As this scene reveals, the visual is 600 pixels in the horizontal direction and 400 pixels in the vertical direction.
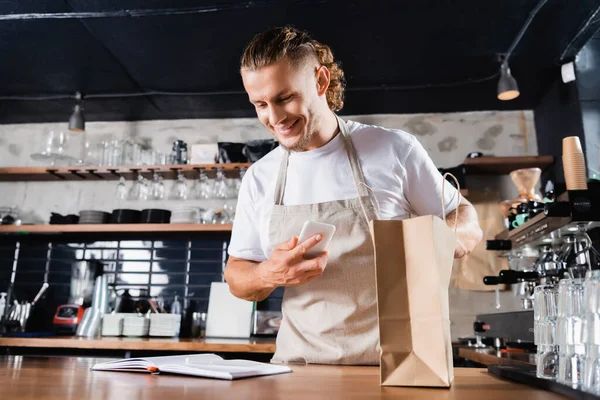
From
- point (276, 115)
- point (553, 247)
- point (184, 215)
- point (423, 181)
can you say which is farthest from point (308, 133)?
point (184, 215)

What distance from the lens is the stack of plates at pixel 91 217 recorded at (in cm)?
405

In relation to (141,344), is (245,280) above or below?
above

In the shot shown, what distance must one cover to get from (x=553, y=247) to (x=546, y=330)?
7.02 feet

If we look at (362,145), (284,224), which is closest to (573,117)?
(362,145)

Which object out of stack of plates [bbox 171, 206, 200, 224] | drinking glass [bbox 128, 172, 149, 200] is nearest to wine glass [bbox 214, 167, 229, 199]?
stack of plates [bbox 171, 206, 200, 224]

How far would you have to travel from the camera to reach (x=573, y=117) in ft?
11.4

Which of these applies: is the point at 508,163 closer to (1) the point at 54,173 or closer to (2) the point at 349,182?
(2) the point at 349,182

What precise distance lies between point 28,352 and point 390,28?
3191 millimetres

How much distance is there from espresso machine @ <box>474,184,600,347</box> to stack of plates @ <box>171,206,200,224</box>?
2.13m

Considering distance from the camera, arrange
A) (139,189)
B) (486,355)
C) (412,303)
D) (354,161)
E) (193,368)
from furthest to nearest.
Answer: (139,189) < (486,355) < (354,161) < (193,368) < (412,303)

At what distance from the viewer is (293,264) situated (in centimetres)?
132

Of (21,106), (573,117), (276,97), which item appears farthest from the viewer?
(21,106)

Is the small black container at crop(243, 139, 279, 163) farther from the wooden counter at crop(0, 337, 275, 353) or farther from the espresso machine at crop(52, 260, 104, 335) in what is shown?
the espresso machine at crop(52, 260, 104, 335)

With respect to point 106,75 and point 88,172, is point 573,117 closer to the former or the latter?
point 106,75
